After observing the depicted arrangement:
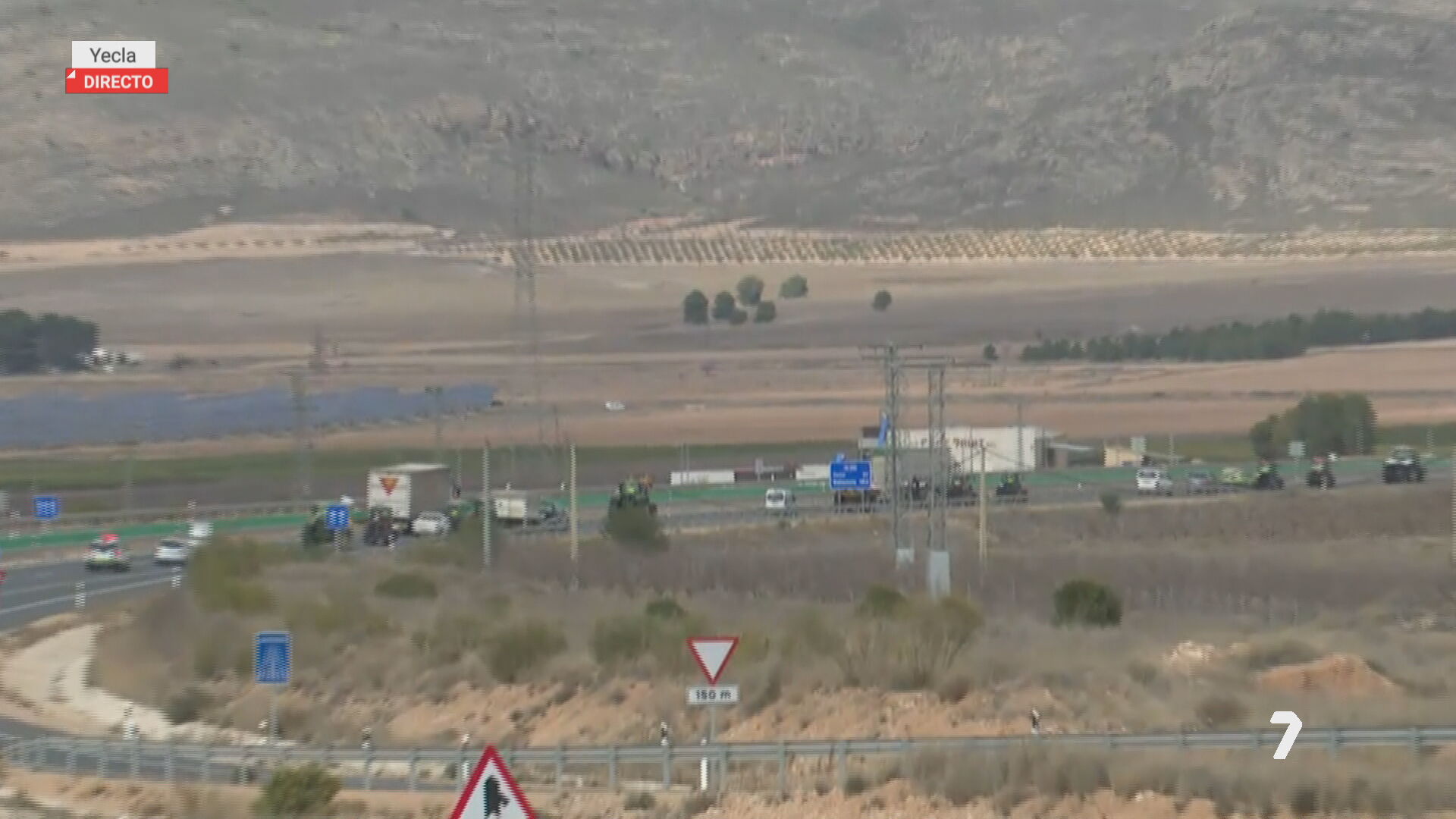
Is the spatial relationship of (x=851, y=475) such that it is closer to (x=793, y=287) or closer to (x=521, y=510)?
(x=521, y=510)

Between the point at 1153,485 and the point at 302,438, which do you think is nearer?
the point at 302,438

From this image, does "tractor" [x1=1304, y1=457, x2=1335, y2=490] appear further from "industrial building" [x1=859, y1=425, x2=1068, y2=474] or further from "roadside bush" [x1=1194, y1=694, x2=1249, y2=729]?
"roadside bush" [x1=1194, y1=694, x2=1249, y2=729]

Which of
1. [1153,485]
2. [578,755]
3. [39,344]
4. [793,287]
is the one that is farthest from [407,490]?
[578,755]

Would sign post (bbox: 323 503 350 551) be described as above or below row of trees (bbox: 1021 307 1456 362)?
below

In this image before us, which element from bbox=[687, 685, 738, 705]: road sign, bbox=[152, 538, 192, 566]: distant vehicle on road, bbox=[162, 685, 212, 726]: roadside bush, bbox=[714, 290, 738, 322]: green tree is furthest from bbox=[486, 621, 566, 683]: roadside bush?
bbox=[714, 290, 738, 322]: green tree

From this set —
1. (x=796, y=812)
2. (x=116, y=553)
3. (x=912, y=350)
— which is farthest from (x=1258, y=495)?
(x=796, y=812)

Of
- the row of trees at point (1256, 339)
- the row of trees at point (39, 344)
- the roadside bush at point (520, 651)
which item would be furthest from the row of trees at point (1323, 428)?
the roadside bush at point (520, 651)

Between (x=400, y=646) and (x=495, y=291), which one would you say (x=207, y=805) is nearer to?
(x=400, y=646)
